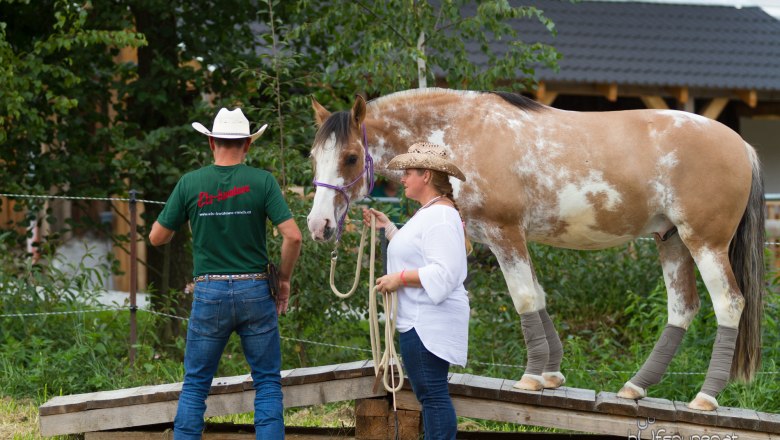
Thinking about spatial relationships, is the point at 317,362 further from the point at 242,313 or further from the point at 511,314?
the point at 242,313

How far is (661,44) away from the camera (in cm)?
1470

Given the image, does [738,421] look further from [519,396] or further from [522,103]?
[522,103]

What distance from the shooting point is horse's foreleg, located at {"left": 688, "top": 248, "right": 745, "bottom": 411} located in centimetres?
506

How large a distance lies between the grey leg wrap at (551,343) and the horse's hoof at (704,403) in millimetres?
742

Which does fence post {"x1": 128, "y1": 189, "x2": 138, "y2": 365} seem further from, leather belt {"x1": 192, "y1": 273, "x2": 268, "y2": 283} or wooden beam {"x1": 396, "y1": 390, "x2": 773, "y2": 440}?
wooden beam {"x1": 396, "y1": 390, "x2": 773, "y2": 440}

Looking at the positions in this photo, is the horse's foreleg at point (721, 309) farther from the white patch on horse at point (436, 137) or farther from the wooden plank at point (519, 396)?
the white patch on horse at point (436, 137)

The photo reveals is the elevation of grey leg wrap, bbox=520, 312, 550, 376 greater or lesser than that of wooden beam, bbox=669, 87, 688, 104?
lesser

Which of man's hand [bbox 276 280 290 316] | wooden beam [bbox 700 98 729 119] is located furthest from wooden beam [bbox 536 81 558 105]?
man's hand [bbox 276 280 290 316]

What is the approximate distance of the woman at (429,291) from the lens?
4.15 metres

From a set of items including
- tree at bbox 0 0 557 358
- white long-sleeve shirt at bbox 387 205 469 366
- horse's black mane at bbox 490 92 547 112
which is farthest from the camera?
tree at bbox 0 0 557 358

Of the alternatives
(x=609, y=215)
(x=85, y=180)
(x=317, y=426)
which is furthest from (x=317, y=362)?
(x=85, y=180)

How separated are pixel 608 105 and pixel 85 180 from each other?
9.30m

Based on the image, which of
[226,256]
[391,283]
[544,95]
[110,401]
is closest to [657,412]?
[391,283]

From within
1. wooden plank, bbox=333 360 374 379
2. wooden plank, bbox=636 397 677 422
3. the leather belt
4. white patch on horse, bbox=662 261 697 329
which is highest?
the leather belt
